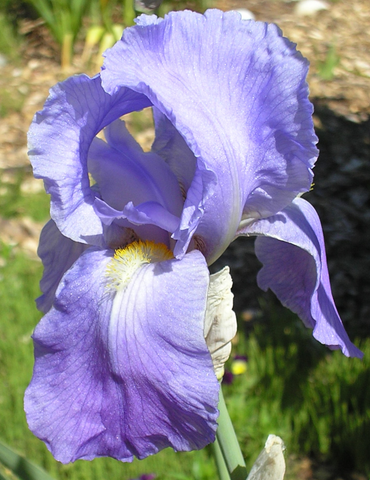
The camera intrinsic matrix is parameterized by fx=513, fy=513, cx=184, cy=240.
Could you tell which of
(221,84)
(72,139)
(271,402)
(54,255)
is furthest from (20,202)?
(221,84)

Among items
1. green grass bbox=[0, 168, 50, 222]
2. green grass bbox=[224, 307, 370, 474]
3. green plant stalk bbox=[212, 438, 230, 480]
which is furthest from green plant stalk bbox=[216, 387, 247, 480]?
green grass bbox=[0, 168, 50, 222]

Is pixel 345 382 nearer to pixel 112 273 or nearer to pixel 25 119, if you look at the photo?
pixel 112 273

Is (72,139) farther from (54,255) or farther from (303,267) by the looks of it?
(303,267)

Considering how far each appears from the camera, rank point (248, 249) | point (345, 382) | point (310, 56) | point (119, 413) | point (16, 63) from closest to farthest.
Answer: point (119, 413) → point (345, 382) → point (248, 249) → point (310, 56) → point (16, 63)

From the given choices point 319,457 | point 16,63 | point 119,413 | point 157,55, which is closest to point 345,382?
point 319,457

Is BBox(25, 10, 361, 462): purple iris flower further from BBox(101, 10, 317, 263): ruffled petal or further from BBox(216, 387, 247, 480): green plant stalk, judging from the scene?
BBox(216, 387, 247, 480): green plant stalk

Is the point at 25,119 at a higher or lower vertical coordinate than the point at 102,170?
lower

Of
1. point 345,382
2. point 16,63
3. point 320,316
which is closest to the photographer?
point 320,316
